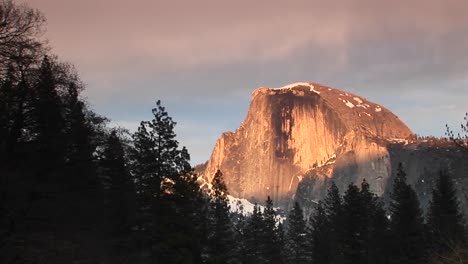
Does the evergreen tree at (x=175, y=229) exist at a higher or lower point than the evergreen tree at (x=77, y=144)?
lower

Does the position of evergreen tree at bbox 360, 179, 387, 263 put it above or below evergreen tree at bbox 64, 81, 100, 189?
below

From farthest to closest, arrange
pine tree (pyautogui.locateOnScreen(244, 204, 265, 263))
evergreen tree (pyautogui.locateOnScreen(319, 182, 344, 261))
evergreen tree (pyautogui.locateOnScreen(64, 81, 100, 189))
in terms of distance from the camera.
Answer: pine tree (pyautogui.locateOnScreen(244, 204, 265, 263)) → evergreen tree (pyautogui.locateOnScreen(319, 182, 344, 261)) → evergreen tree (pyautogui.locateOnScreen(64, 81, 100, 189))

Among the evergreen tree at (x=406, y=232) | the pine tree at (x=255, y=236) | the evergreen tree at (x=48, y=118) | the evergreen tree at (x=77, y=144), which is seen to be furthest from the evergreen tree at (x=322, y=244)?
the evergreen tree at (x=48, y=118)

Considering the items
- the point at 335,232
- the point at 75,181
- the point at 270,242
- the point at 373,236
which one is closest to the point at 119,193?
the point at 75,181

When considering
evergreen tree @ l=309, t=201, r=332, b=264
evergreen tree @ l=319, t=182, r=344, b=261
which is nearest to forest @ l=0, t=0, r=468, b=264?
evergreen tree @ l=319, t=182, r=344, b=261

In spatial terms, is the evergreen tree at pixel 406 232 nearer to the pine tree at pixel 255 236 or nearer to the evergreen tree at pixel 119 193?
the pine tree at pixel 255 236

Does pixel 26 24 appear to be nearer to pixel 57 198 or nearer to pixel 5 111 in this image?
pixel 5 111

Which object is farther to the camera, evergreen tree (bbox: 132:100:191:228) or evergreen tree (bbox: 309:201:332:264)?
evergreen tree (bbox: 309:201:332:264)

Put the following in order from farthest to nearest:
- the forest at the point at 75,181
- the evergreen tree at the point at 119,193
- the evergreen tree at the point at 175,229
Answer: the evergreen tree at the point at 119,193 → the evergreen tree at the point at 175,229 → the forest at the point at 75,181

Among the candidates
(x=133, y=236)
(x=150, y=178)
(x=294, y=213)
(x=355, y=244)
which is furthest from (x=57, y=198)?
(x=294, y=213)

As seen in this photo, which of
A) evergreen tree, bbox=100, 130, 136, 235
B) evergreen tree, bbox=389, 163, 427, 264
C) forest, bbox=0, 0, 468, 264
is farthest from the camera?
evergreen tree, bbox=389, 163, 427, 264

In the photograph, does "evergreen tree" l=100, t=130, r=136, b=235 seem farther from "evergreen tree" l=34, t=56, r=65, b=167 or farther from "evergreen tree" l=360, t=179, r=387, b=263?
"evergreen tree" l=360, t=179, r=387, b=263

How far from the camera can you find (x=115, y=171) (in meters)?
33.8

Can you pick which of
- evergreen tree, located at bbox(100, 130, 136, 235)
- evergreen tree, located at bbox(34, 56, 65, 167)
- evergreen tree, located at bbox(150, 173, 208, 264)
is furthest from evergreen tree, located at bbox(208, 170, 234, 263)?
evergreen tree, located at bbox(34, 56, 65, 167)
